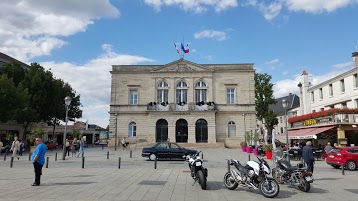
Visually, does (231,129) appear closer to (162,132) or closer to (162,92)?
(162,132)

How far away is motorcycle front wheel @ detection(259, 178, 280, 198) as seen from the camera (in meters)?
8.92

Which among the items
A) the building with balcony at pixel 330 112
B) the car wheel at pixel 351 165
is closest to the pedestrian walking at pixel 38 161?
the car wheel at pixel 351 165

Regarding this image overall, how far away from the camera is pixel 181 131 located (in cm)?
4400

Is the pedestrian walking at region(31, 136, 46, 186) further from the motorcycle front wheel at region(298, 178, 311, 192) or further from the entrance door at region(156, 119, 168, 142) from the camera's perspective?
the entrance door at region(156, 119, 168, 142)

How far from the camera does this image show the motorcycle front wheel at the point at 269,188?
892 cm

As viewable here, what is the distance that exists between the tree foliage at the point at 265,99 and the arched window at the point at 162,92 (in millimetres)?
Answer: 16669

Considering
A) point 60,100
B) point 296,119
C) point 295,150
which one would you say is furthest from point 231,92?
point 60,100

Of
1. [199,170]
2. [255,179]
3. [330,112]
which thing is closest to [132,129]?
[330,112]

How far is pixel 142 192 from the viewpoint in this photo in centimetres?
937

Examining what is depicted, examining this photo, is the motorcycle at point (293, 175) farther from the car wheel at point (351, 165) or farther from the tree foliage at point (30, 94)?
the tree foliage at point (30, 94)

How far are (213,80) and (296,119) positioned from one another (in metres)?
15.6

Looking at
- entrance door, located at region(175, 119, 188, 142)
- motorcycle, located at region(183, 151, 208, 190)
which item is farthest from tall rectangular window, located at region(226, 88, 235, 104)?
motorcycle, located at region(183, 151, 208, 190)

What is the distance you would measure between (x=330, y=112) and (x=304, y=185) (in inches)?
738

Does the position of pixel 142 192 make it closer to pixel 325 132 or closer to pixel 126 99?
pixel 325 132
